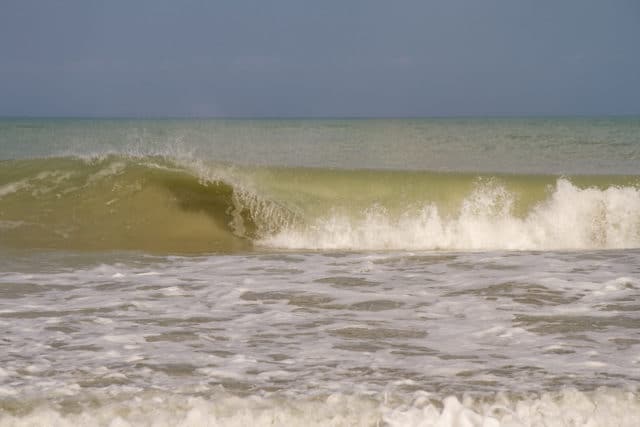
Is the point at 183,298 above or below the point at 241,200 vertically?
below

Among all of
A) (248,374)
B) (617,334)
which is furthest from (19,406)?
(617,334)

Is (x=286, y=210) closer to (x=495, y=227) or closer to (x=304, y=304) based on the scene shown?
(x=495, y=227)

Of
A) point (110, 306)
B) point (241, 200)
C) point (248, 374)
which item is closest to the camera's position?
point (248, 374)

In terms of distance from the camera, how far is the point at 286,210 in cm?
1003

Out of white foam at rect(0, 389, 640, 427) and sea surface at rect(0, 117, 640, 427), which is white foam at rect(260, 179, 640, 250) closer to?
sea surface at rect(0, 117, 640, 427)

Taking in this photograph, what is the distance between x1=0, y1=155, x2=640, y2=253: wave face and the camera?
923cm

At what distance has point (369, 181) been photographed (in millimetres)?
12516

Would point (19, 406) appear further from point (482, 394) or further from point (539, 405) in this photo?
point (539, 405)

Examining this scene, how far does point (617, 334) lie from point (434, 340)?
1000 mm

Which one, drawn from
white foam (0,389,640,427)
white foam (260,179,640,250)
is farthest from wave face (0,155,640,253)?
white foam (0,389,640,427)

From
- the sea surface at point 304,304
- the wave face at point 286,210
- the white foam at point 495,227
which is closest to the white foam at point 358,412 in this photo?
the sea surface at point 304,304

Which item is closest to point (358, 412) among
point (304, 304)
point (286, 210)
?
point (304, 304)

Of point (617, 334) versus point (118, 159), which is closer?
point (617, 334)

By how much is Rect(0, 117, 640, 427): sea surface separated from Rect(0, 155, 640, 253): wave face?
0.04m
